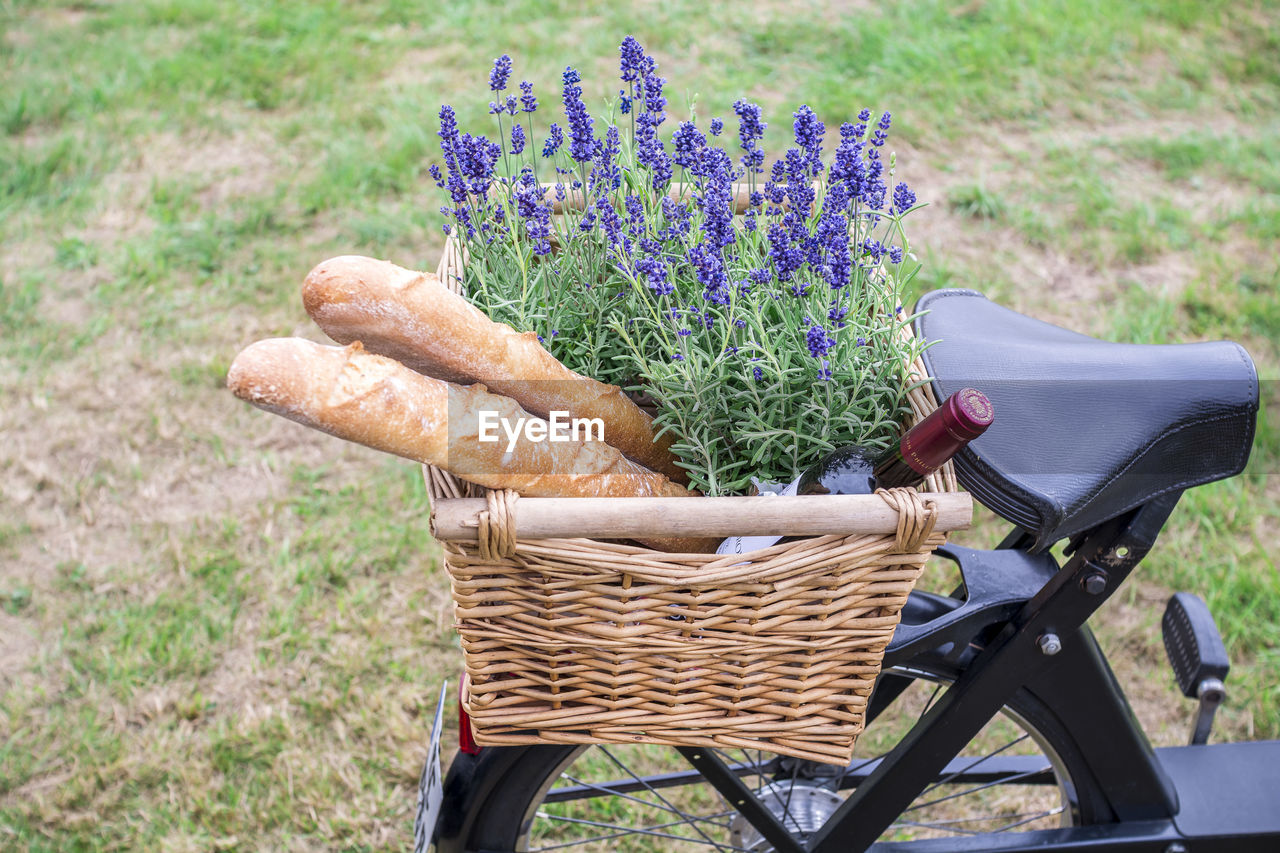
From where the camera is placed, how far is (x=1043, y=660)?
57.1 inches

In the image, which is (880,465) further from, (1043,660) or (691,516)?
(1043,660)

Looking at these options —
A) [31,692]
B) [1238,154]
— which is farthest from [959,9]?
[31,692]

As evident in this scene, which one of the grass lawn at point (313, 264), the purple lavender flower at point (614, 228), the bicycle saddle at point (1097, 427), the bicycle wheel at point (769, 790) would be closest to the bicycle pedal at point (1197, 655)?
the bicycle wheel at point (769, 790)

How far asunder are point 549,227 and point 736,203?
31 centimetres

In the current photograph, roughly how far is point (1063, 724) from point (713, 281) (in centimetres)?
96

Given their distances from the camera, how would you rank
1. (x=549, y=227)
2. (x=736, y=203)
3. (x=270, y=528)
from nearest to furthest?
(x=549, y=227), (x=736, y=203), (x=270, y=528)

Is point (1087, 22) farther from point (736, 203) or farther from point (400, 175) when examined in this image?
point (736, 203)

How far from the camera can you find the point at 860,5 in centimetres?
478

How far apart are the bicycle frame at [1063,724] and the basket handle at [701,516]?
1.38 ft

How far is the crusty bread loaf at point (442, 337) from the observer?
1.10m

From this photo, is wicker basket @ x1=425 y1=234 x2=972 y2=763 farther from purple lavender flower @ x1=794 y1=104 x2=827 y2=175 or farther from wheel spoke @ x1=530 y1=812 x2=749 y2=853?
wheel spoke @ x1=530 y1=812 x2=749 y2=853

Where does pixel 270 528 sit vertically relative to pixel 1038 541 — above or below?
below

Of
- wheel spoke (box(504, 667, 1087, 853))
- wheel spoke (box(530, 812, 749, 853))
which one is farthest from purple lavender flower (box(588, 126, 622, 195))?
wheel spoke (box(530, 812, 749, 853))

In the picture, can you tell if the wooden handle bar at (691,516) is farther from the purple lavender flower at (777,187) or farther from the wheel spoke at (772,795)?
the wheel spoke at (772,795)
